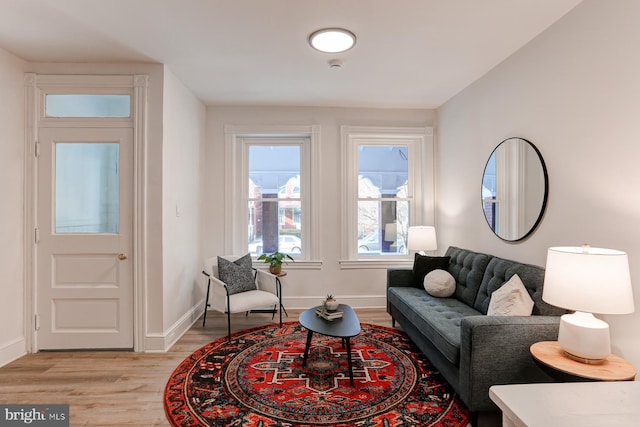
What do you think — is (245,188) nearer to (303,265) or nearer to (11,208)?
(303,265)

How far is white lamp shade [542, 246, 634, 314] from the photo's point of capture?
5.04 ft

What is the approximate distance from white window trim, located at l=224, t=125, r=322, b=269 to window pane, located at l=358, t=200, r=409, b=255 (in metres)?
0.65

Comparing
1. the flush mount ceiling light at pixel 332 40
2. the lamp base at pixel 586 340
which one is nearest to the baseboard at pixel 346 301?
the lamp base at pixel 586 340

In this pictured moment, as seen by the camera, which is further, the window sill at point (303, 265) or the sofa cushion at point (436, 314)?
the window sill at point (303, 265)

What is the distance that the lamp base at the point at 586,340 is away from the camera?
63.3 inches

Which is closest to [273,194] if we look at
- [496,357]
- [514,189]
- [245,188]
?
[245,188]

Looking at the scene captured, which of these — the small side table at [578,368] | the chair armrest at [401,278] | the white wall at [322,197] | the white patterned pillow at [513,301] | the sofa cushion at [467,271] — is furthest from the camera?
the white wall at [322,197]

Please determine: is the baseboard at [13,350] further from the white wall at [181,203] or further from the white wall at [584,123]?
the white wall at [584,123]

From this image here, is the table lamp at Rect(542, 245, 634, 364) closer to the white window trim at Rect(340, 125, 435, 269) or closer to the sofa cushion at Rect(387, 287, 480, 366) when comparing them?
the sofa cushion at Rect(387, 287, 480, 366)

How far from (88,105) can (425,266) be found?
3.75 m

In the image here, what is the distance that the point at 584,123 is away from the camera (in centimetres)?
Result: 212

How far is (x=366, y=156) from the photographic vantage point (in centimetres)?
442

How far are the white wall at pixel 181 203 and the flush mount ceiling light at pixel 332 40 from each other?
1.53m

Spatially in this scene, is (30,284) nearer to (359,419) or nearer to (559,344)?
(359,419)
